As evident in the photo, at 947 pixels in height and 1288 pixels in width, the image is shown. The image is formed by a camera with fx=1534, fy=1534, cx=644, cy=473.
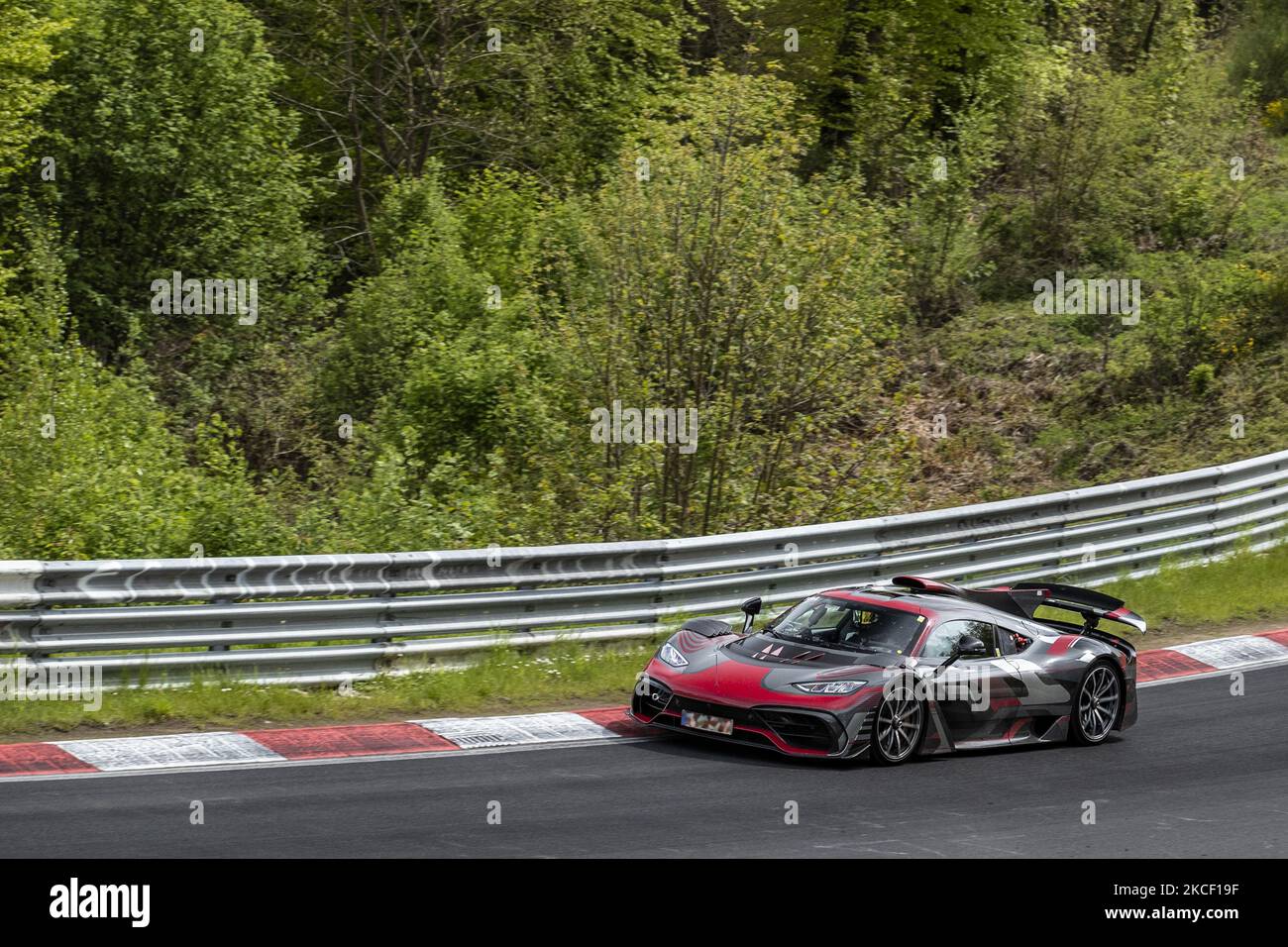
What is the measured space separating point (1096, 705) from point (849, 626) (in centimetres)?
213

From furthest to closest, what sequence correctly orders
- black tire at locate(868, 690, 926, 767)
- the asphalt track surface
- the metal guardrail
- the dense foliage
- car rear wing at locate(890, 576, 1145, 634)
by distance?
1. the dense foliage
2. car rear wing at locate(890, 576, 1145, 634)
3. the metal guardrail
4. black tire at locate(868, 690, 926, 767)
5. the asphalt track surface

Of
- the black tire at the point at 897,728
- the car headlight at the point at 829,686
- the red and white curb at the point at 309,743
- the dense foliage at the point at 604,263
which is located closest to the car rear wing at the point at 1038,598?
the black tire at the point at 897,728

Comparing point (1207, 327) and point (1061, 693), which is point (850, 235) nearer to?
point (1061, 693)

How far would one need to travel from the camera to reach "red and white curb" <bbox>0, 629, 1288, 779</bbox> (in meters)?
9.64

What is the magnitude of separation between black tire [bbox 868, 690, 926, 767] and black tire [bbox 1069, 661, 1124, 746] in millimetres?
1565

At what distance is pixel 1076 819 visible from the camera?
375 inches

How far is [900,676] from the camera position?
10789mm

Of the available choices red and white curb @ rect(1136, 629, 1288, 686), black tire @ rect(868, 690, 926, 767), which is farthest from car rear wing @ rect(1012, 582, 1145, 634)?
black tire @ rect(868, 690, 926, 767)

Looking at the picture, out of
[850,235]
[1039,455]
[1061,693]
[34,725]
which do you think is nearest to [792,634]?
[1061,693]

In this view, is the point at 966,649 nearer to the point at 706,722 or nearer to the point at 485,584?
the point at 706,722

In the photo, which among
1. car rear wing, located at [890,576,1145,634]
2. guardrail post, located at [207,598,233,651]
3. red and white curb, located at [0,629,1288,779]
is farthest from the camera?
car rear wing, located at [890,576,1145,634]

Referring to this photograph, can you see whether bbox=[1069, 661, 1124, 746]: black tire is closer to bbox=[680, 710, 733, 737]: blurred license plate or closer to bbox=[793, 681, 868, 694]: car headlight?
bbox=[793, 681, 868, 694]: car headlight

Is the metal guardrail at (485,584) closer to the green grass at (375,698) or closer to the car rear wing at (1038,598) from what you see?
the green grass at (375,698)

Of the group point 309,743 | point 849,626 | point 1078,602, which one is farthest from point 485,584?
point 1078,602
